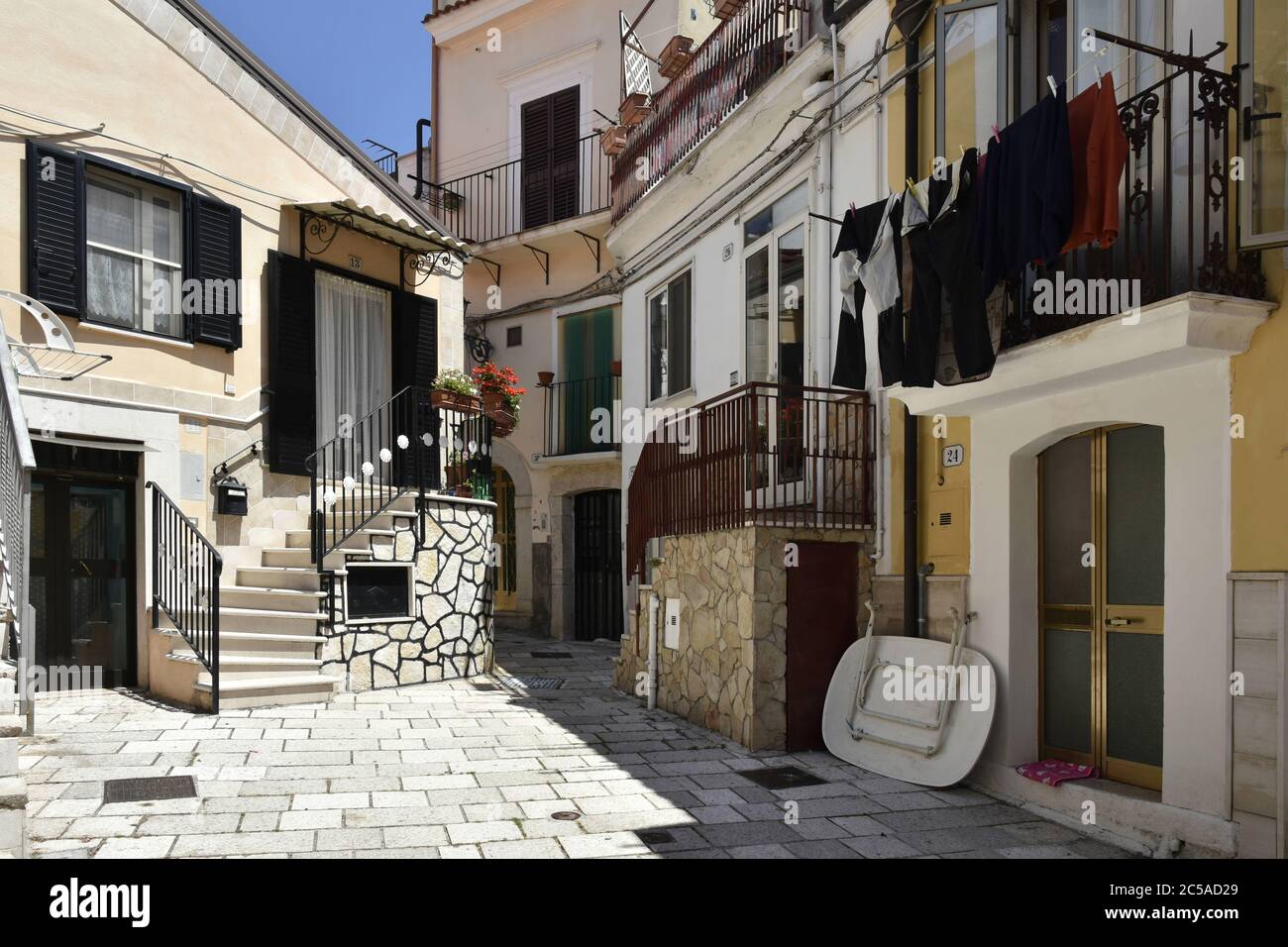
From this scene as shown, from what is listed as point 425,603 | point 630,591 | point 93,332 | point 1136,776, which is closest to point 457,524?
point 425,603

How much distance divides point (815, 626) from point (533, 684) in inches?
172

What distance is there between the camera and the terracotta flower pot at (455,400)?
1195cm

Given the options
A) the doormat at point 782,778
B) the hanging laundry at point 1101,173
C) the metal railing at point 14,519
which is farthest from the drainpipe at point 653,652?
the hanging laundry at point 1101,173

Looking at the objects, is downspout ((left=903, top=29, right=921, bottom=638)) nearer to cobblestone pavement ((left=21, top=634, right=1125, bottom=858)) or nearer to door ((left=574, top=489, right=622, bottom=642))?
Answer: cobblestone pavement ((left=21, top=634, right=1125, bottom=858))

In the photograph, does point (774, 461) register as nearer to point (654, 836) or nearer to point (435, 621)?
point (654, 836)

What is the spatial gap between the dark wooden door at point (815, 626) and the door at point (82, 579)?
20.2 ft

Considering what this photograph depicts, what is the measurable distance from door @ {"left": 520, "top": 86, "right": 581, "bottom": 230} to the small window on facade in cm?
825

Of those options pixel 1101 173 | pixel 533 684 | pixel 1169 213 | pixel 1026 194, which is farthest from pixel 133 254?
pixel 1169 213

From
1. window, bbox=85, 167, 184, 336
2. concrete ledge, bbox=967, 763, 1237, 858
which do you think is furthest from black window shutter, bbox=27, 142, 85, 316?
concrete ledge, bbox=967, 763, 1237, 858

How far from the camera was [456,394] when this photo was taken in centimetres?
1204

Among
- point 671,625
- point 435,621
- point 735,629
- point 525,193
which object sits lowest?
point 435,621

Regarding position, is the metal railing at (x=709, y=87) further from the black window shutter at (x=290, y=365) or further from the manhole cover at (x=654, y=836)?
the manhole cover at (x=654, y=836)
